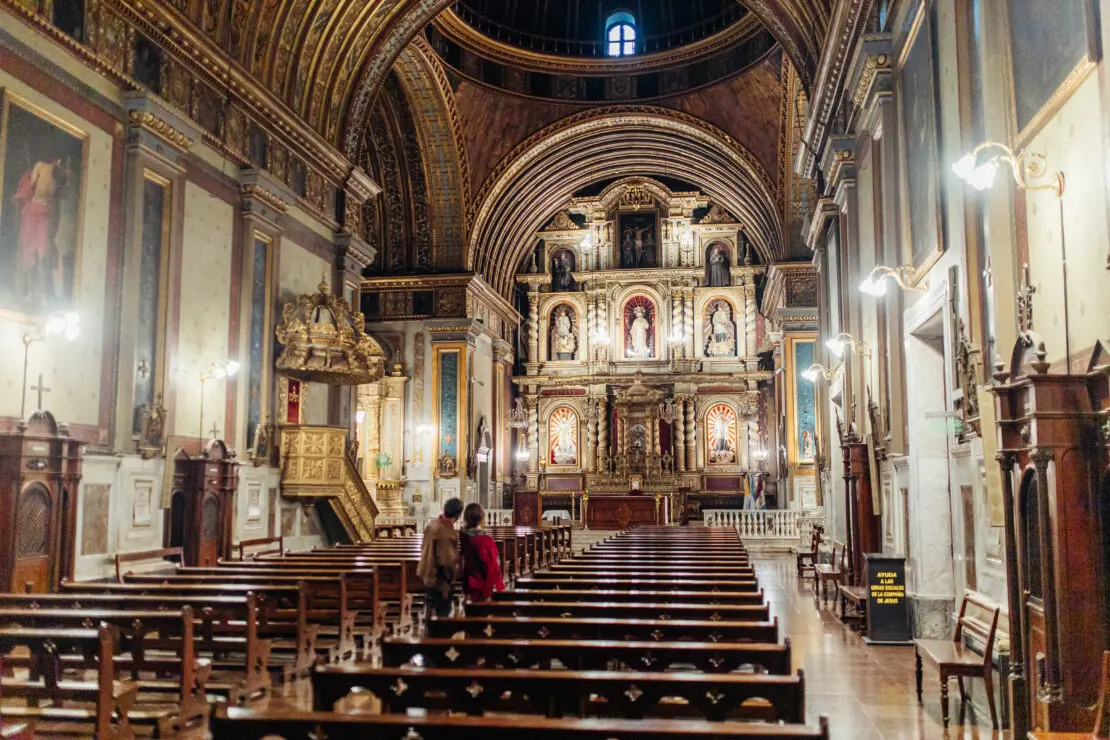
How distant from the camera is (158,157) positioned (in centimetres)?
1294

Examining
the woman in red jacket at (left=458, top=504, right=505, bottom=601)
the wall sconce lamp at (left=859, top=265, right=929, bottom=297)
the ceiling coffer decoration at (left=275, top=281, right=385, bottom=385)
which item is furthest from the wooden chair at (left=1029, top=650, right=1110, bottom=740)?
the ceiling coffer decoration at (left=275, top=281, right=385, bottom=385)

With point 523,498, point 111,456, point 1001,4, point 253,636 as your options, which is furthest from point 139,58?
point 523,498

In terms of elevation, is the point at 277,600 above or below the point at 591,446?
below

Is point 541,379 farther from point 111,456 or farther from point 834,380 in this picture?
point 111,456

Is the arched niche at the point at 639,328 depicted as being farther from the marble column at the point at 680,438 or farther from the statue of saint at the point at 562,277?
the statue of saint at the point at 562,277

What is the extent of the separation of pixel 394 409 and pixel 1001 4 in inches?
924

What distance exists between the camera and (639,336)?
37188 millimetres

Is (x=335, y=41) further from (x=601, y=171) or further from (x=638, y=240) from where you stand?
(x=638, y=240)

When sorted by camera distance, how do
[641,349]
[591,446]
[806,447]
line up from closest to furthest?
[806,447], [591,446], [641,349]

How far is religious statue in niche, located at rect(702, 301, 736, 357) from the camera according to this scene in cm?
3666

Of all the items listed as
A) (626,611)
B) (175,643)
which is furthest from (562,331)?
(175,643)

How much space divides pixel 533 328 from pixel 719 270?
24.9 feet

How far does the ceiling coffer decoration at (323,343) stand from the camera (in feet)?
54.2

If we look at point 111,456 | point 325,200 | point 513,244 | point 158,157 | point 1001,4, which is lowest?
point 111,456
